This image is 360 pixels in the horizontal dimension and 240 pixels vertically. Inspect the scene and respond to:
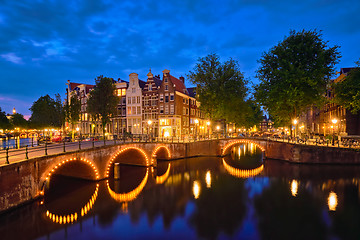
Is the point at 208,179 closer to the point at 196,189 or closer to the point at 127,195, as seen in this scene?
the point at 196,189

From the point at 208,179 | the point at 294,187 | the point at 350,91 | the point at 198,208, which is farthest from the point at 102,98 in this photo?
the point at 350,91

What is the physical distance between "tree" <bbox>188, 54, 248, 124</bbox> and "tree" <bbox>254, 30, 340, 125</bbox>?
720 centimetres

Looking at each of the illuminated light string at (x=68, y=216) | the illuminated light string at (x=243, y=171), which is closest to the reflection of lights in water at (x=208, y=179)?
the illuminated light string at (x=243, y=171)

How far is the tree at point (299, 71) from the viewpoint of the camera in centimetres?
3303

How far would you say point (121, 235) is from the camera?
14.1m

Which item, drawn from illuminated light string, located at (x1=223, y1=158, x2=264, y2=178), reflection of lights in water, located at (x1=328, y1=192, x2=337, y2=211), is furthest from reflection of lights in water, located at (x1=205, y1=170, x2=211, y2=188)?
reflection of lights in water, located at (x1=328, y1=192, x2=337, y2=211)

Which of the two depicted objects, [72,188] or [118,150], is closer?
[72,188]

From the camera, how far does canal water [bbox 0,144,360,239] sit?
14102mm

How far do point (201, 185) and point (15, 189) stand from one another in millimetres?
17508

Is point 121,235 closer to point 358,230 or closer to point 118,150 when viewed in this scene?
point 118,150

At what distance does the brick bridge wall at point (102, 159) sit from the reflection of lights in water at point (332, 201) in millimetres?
12969

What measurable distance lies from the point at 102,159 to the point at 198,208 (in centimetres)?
1305

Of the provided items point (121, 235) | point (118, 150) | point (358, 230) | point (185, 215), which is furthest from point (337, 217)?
point (118, 150)

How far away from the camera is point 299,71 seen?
107ft
